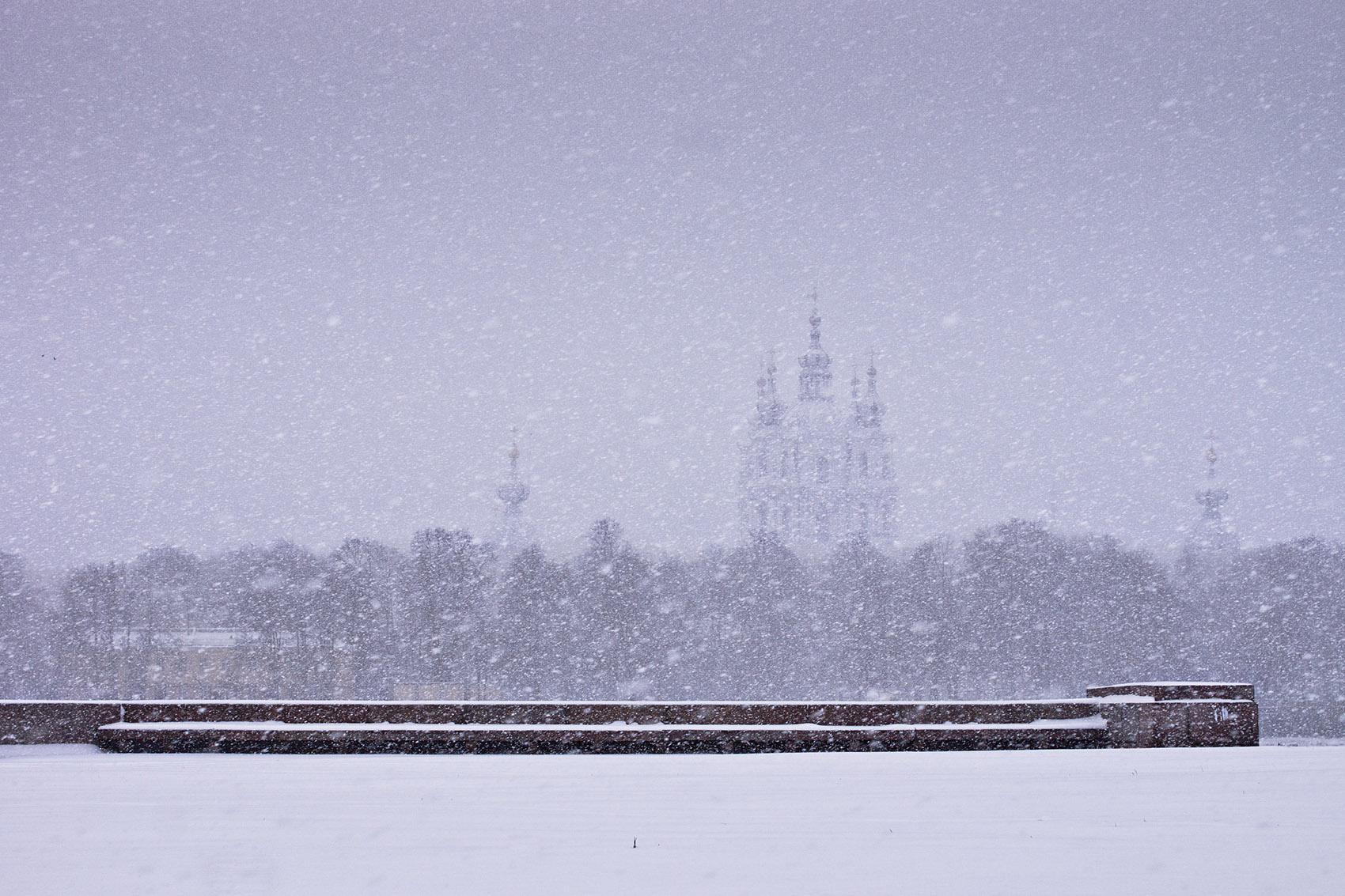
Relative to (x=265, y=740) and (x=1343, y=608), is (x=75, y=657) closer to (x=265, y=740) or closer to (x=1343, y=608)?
(x=265, y=740)

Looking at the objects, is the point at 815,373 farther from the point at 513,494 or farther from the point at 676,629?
the point at 676,629

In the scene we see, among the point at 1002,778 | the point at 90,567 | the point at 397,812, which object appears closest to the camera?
the point at 397,812

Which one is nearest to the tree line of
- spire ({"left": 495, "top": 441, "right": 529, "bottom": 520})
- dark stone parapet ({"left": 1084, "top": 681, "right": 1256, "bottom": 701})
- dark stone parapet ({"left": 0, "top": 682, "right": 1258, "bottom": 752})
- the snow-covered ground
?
spire ({"left": 495, "top": 441, "right": 529, "bottom": 520})

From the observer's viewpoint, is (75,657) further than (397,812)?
Yes

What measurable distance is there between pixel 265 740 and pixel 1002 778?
6124mm

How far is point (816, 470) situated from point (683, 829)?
62833 mm

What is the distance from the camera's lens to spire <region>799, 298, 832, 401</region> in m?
70.9

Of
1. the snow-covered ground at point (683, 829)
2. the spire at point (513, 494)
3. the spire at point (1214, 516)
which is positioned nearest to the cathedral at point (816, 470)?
the spire at point (513, 494)

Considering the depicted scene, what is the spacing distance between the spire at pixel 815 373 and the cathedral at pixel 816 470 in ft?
0.20

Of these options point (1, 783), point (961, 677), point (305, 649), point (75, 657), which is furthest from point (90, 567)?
point (1, 783)

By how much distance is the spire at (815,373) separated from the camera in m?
70.9

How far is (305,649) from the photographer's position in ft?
125

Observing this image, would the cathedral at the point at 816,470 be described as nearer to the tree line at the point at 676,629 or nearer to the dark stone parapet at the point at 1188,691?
the tree line at the point at 676,629

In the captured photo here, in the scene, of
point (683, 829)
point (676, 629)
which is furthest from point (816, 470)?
point (683, 829)
